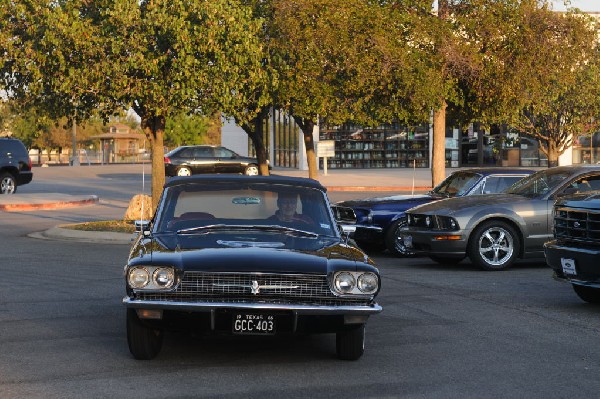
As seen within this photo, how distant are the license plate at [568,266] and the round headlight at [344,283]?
396cm

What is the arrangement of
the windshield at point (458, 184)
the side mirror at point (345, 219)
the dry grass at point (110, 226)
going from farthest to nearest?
the dry grass at point (110, 226) → the windshield at point (458, 184) → the side mirror at point (345, 219)

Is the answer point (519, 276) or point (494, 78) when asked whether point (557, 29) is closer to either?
point (494, 78)

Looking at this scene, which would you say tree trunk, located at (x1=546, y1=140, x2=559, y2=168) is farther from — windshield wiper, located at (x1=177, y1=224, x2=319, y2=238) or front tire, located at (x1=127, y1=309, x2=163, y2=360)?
front tire, located at (x1=127, y1=309, x2=163, y2=360)

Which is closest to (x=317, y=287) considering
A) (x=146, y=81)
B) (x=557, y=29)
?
(x=146, y=81)

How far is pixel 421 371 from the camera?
8.27m

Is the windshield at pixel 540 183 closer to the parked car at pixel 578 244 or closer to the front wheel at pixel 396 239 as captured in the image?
the front wheel at pixel 396 239

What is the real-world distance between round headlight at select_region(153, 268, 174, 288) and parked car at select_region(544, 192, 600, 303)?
493cm

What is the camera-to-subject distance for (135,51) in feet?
70.3

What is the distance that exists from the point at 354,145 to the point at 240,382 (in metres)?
62.2

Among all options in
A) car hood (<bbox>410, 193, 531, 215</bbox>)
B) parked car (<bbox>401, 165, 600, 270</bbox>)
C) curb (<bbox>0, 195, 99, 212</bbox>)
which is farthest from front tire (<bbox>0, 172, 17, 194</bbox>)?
Answer: parked car (<bbox>401, 165, 600, 270</bbox>)

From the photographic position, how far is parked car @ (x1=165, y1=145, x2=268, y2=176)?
1906 inches

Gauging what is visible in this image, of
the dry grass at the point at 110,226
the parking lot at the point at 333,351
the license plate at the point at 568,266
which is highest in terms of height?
the license plate at the point at 568,266

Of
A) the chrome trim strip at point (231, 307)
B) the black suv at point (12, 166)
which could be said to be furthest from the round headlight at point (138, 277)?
the black suv at point (12, 166)

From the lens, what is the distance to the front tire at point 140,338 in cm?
830
